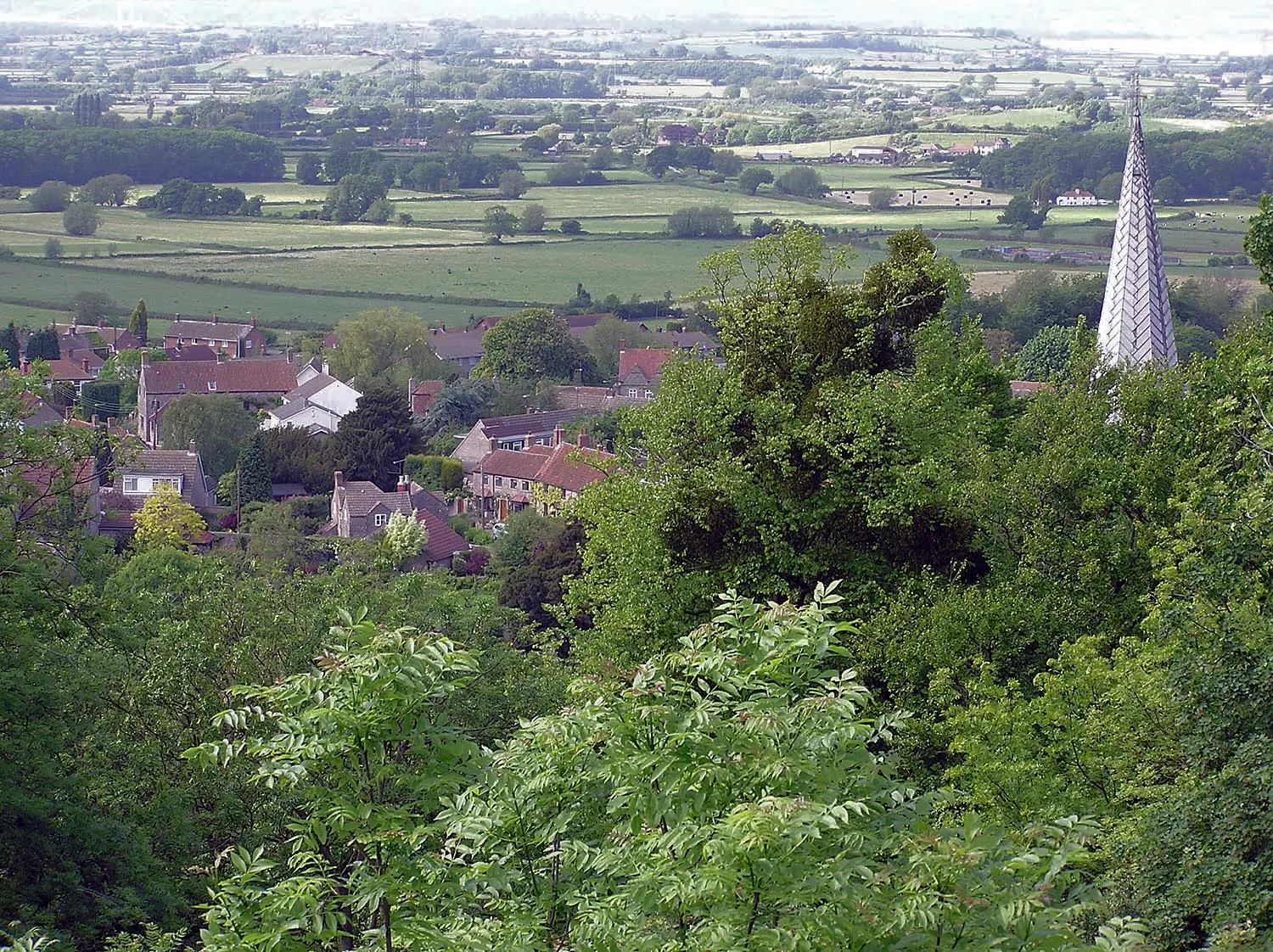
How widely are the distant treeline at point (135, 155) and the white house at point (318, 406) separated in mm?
99956

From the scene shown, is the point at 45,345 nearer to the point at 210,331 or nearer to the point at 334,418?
the point at 210,331

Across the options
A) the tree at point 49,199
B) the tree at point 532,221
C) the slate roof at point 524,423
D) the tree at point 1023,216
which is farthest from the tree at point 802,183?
the slate roof at point 524,423

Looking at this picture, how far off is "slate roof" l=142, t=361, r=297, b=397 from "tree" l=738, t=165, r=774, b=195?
292 feet

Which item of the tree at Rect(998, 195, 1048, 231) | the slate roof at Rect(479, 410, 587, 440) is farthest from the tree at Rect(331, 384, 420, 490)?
the tree at Rect(998, 195, 1048, 231)

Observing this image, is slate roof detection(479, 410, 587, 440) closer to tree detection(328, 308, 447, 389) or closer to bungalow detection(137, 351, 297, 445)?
tree detection(328, 308, 447, 389)

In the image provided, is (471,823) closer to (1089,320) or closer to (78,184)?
(1089,320)

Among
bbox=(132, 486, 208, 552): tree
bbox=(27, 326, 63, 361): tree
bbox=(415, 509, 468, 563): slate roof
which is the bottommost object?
bbox=(27, 326, 63, 361): tree

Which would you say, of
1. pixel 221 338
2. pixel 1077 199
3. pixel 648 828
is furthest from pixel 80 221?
pixel 648 828

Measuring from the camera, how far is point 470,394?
86062mm

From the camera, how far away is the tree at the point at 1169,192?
156 metres

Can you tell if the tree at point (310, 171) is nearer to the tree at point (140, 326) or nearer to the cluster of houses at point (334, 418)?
the cluster of houses at point (334, 418)

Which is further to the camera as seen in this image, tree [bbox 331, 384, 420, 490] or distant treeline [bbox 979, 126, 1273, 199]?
distant treeline [bbox 979, 126, 1273, 199]

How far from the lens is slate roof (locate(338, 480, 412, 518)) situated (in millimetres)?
63938

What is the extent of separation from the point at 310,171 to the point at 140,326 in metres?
80.3
